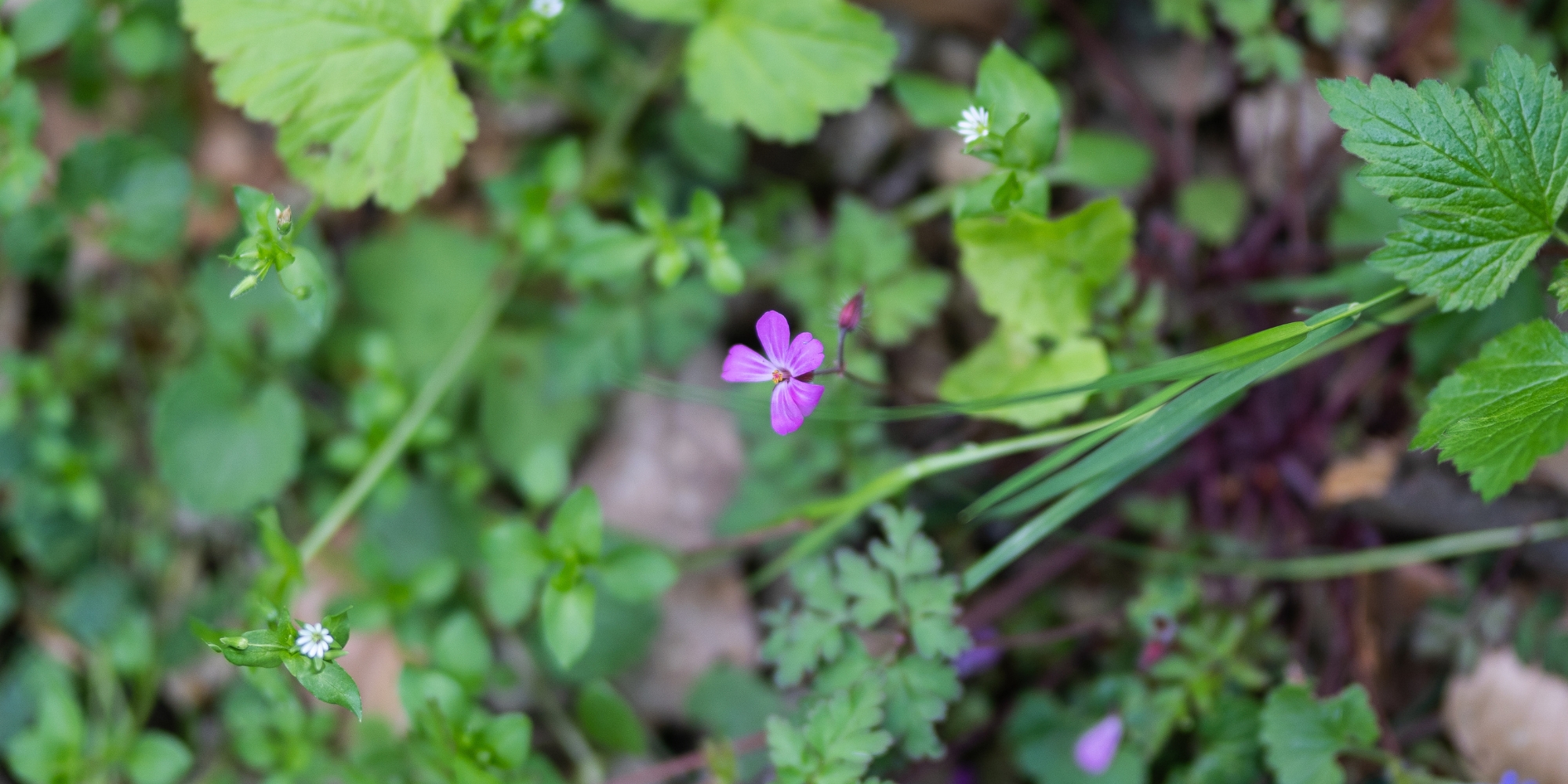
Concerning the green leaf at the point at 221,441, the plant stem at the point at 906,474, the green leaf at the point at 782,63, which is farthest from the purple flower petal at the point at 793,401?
the green leaf at the point at 221,441

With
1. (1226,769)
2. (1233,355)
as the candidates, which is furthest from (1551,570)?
(1233,355)

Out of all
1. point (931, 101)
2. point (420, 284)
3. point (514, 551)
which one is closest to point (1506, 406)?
point (931, 101)

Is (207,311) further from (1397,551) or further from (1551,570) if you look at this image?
(1551,570)

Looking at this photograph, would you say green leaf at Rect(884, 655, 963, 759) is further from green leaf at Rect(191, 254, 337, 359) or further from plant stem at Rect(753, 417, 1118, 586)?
green leaf at Rect(191, 254, 337, 359)

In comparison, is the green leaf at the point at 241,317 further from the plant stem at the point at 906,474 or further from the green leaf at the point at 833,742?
the green leaf at the point at 833,742

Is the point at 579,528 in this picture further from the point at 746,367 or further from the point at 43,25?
the point at 43,25
